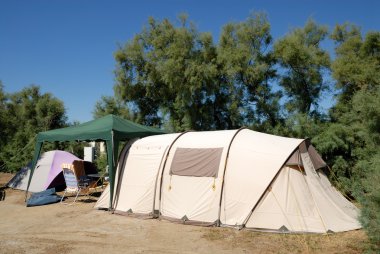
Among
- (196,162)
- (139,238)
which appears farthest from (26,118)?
(139,238)

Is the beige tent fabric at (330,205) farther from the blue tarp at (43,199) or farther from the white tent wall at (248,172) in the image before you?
the blue tarp at (43,199)

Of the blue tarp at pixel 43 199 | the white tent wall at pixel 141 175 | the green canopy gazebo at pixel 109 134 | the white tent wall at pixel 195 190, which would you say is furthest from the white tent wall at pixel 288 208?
the blue tarp at pixel 43 199

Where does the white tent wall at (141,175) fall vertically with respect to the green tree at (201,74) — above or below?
below

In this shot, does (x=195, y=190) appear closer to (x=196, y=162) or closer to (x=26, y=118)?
(x=196, y=162)

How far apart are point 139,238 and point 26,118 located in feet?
70.1

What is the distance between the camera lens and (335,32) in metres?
15.7

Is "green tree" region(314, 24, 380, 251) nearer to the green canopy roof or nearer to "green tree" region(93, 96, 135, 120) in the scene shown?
the green canopy roof

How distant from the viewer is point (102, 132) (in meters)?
10.2

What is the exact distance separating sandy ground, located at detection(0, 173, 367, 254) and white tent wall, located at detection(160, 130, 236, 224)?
346 millimetres

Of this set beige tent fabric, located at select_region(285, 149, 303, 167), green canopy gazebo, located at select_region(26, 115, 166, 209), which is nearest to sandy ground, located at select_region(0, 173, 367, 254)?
beige tent fabric, located at select_region(285, 149, 303, 167)

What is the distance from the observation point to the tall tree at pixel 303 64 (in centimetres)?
1510

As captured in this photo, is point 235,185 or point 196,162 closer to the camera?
point 235,185

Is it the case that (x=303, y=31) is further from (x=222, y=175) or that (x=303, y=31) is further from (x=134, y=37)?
(x=222, y=175)

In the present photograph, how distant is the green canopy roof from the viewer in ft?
33.5
